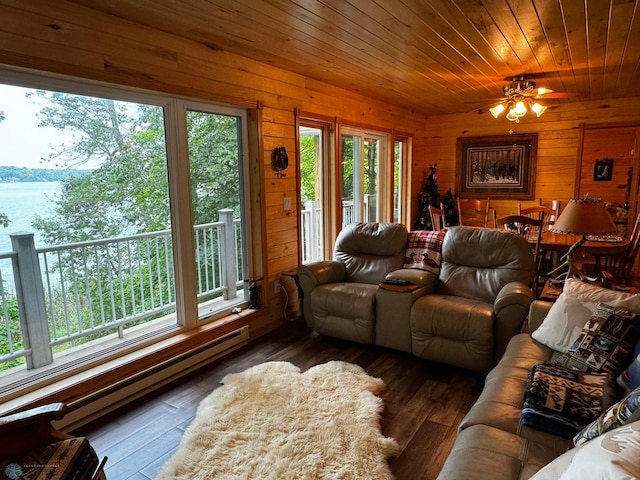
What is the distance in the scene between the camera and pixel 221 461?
2.03m

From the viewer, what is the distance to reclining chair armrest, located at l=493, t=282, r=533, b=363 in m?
2.78

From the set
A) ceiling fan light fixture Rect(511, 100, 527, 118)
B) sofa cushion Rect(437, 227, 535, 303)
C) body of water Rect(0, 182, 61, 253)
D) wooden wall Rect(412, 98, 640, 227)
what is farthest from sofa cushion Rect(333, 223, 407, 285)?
wooden wall Rect(412, 98, 640, 227)

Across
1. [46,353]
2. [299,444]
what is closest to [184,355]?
[46,353]

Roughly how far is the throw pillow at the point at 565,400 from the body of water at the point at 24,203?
290cm

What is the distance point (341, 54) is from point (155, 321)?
273cm

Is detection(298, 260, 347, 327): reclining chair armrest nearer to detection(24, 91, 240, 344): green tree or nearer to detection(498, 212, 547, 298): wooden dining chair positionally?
detection(24, 91, 240, 344): green tree

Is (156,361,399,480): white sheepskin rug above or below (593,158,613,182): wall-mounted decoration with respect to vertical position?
below

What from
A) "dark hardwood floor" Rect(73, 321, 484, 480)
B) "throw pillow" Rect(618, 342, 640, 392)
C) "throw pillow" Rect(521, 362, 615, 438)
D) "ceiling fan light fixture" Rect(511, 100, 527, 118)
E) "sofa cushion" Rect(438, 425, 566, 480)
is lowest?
"dark hardwood floor" Rect(73, 321, 484, 480)

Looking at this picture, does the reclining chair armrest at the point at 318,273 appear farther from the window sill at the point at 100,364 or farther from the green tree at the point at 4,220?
the green tree at the point at 4,220

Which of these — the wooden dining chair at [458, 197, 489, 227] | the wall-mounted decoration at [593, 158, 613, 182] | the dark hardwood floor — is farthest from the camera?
the wooden dining chair at [458, 197, 489, 227]

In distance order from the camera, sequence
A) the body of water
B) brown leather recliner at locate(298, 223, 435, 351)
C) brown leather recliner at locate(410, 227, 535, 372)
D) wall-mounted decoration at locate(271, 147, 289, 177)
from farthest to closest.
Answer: wall-mounted decoration at locate(271, 147, 289, 177)
brown leather recliner at locate(298, 223, 435, 351)
brown leather recliner at locate(410, 227, 535, 372)
the body of water

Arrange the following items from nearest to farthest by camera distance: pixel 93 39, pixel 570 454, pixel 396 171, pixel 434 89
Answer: pixel 570 454
pixel 93 39
pixel 434 89
pixel 396 171

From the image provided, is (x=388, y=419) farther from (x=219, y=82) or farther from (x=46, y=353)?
(x=219, y=82)

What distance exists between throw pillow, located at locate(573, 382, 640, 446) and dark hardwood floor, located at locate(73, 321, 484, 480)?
0.89 metres
